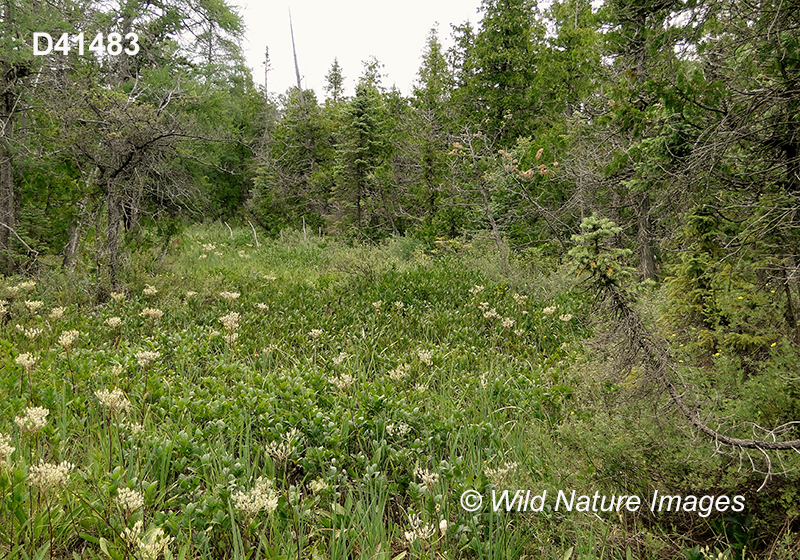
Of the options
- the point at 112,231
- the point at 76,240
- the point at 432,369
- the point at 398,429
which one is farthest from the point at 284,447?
the point at 76,240

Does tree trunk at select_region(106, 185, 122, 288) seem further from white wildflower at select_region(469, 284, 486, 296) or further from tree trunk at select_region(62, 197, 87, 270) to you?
white wildflower at select_region(469, 284, 486, 296)

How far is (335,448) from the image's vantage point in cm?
293

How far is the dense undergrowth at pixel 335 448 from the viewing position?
210 cm

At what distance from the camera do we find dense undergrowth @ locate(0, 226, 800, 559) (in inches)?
82.7

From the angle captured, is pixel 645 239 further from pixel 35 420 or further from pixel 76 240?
pixel 76 240

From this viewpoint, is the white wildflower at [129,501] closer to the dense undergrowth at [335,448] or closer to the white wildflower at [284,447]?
the dense undergrowth at [335,448]

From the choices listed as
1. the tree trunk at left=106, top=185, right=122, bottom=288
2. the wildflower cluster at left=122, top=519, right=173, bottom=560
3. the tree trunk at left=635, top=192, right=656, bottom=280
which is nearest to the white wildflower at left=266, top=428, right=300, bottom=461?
the wildflower cluster at left=122, top=519, right=173, bottom=560

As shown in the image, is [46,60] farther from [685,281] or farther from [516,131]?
[516,131]

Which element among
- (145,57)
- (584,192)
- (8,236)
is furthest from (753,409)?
(145,57)
